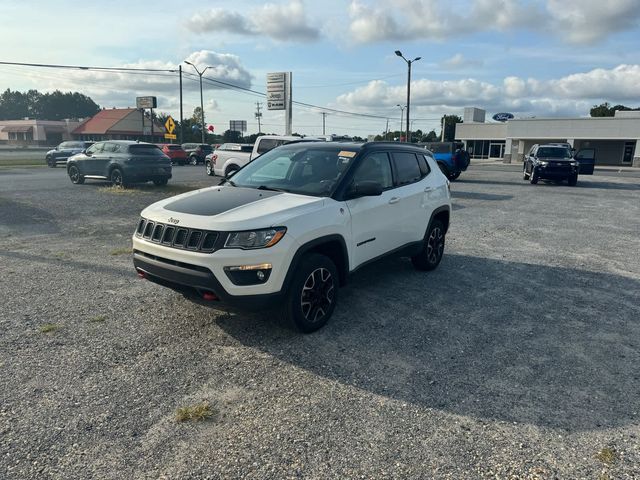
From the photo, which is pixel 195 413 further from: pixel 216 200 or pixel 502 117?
pixel 502 117

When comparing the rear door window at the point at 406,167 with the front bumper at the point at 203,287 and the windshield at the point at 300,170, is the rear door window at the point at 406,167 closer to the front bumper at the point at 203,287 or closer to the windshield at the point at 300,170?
the windshield at the point at 300,170

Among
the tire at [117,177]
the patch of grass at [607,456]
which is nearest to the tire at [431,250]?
the patch of grass at [607,456]

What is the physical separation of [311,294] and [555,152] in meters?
20.5

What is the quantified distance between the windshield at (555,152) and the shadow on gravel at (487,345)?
16.6 meters

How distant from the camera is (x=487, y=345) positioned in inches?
169

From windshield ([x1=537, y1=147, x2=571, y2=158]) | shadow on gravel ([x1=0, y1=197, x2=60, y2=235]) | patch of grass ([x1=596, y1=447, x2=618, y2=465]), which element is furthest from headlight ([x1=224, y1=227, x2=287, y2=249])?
windshield ([x1=537, y1=147, x2=571, y2=158])

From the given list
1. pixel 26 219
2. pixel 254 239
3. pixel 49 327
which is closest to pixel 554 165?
pixel 26 219

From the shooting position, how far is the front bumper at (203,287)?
3852 millimetres

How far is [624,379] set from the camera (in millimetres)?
3740

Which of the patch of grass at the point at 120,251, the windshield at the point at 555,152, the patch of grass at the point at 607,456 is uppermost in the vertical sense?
the windshield at the point at 555,152

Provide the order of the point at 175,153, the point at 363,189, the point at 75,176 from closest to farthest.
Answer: the point at 363,189
the point at 75,176
the point at 175,153

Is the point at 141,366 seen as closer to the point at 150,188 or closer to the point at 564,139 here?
the point at 150,188

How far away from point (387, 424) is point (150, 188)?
15246mm

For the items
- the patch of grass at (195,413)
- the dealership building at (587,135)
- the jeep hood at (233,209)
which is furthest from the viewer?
the dealership building at (587,135)
